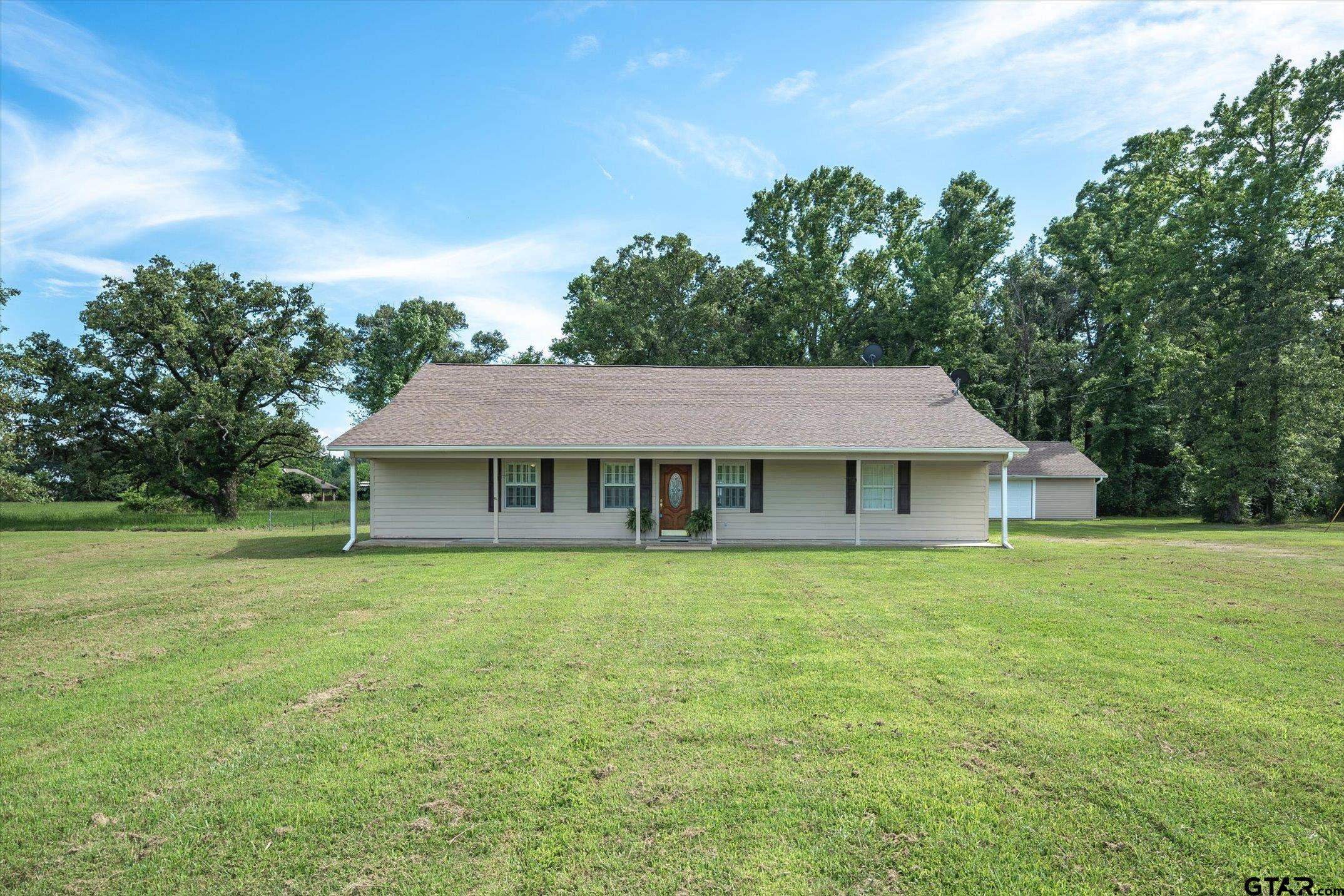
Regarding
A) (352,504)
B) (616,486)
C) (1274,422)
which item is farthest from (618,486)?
(1274,422)

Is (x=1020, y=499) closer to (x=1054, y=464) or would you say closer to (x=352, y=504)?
(x=1054, y=464)

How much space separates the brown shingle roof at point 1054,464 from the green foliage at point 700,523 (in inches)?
713

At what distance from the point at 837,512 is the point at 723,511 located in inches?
109

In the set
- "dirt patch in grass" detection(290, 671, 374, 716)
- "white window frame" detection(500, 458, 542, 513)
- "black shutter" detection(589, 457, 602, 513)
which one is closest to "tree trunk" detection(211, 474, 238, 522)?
"white window frame" detection(500, 458, 542, 513)

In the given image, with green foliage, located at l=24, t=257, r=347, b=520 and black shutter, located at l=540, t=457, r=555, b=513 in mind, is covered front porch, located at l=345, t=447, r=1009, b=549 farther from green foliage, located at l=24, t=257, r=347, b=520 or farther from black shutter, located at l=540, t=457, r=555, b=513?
green foliage, located at l=24, t=257, r=347, b=520

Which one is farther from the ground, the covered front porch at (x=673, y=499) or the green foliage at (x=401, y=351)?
the green foliage at (x=401, y=351)

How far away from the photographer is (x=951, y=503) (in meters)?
17.1

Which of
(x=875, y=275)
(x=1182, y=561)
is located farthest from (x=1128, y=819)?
(x=875, y=275)

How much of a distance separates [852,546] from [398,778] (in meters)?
13.5

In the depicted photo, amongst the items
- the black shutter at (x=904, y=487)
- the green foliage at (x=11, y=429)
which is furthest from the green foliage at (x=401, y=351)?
the black shutter at (x=904, y=487)

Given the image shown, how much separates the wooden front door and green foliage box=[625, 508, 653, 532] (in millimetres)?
259

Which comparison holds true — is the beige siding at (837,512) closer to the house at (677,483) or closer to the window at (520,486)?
the house at (677,483)

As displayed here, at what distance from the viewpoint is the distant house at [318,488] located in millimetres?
43781

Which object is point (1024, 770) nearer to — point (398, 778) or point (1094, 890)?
point (1094, 890)
